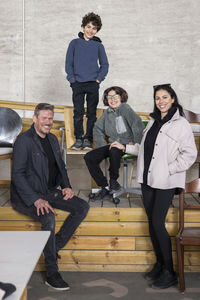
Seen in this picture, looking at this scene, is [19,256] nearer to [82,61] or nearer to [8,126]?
[8,126]

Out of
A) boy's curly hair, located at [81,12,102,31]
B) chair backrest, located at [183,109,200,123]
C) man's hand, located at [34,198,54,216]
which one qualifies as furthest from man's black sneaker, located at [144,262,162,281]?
boy's curly hair, located at [81,12,102,31]

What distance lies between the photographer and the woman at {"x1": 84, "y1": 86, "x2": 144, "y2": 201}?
11.9 ft

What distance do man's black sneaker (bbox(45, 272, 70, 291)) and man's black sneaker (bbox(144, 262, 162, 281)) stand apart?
2.05ft

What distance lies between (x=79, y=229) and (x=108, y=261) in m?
0.35

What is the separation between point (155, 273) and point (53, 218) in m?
0.89

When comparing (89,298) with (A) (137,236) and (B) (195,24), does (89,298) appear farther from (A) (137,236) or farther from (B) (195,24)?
(B) (195,24)

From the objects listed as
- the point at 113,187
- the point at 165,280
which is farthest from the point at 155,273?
the point at 113,187

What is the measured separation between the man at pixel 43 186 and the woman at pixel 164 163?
56cm

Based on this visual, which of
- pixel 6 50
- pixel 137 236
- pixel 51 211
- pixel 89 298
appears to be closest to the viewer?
pixel 89 298

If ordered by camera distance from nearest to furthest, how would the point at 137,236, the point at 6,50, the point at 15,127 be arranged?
1. the point at 137,236
2. the point at 15,127
3. the point at 6,50

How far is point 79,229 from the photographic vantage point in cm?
330

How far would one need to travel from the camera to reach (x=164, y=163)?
2887mm

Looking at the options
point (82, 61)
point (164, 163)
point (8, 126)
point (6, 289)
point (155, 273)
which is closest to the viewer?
point (6, 289)

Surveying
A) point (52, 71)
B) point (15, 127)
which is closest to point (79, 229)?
point (15, 127)
